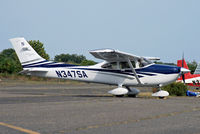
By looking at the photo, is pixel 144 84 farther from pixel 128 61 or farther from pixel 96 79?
pixel 96 79

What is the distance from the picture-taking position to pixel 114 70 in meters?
15.4

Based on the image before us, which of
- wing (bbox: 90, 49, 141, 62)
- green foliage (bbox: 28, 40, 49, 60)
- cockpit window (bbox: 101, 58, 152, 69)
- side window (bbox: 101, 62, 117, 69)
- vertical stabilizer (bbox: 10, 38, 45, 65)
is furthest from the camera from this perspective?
green foliage (bbox: 28, 40, 49, 60)

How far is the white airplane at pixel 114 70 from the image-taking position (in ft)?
47.8

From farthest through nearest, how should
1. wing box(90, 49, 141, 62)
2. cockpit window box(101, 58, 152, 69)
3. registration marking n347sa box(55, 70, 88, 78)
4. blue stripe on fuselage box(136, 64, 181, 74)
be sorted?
registration marking n347sa box(55, 70, 88, 78)
cockpit window box(101, 58, 152, 69)
blue stripe on fuselage box(136, 64, 181, 74)
wing box(90, 49, 141, 62)

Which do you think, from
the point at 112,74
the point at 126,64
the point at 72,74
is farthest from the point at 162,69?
the point at 72,74

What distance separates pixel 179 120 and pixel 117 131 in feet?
7.07

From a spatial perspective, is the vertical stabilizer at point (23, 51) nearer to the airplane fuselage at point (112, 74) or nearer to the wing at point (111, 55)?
the airplane fuselage at point (112, 74)

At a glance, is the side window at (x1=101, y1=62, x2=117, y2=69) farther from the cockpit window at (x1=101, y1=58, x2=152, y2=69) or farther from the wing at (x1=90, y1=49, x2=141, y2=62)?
the wing at (x1=90, y1=49, x2=141, y2=62)

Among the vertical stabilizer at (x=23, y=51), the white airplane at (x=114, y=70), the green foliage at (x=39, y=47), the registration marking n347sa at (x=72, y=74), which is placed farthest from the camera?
the green foliage at (x=39, y=47)

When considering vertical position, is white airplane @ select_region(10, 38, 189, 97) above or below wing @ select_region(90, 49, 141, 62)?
below

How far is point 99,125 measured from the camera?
5801mm

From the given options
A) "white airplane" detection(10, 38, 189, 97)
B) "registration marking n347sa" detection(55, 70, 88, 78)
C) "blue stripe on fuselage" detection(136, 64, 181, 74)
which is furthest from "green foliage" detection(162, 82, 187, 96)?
"registration marking n347sa" detection(55, 70, 88, 78)

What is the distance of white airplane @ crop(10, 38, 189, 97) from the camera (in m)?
14.6

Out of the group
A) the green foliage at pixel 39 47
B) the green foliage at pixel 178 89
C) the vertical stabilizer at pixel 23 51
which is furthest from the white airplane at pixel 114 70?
the green foliage at pixel 39 47
